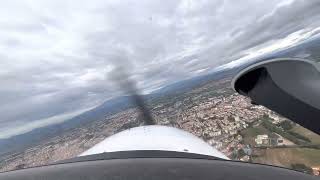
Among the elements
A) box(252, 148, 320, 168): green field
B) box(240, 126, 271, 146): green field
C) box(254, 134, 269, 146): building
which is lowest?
box(252, 148, 320, 168): green field

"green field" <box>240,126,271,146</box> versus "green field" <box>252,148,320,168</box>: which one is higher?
"green field" <box>240,126,271,146</box>

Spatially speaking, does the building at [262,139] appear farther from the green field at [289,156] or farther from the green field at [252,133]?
the green field at [289,156]

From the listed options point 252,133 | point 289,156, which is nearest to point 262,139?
point 252,133

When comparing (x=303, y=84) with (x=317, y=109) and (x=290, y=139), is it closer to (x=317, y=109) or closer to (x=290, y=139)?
(x=317, y=109)

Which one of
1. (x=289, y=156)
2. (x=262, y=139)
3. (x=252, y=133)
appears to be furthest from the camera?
(x=252, y=133)

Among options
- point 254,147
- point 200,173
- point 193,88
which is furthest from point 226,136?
point 193,88

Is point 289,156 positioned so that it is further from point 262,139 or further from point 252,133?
point 252,133

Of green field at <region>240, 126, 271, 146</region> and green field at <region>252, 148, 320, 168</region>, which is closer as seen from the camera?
green field at <region>252, 148, 320, 168</region>

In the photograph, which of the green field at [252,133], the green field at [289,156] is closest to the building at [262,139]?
the green field at [252,133]

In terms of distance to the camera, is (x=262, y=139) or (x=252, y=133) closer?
(x=262, y=139)

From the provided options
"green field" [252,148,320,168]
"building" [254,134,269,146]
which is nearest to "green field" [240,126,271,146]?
"building" [254,134,269,146]

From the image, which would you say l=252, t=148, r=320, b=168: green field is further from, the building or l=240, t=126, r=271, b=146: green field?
l=240, t=126, r=271, b=146: green field
